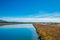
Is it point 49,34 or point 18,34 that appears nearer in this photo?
point 49,34

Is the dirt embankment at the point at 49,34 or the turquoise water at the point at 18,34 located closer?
the dirt embankment at the point at 49,34

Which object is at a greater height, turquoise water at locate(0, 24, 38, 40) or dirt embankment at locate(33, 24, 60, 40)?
dirt embankment at locate(33, 24, 60, 40)

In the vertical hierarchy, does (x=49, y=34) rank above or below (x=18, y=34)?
above

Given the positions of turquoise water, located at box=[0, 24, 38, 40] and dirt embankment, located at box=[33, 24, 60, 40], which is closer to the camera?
dirt embankment, located at box=[33, 24, 60, 40]

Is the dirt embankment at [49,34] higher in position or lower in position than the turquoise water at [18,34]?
higher
